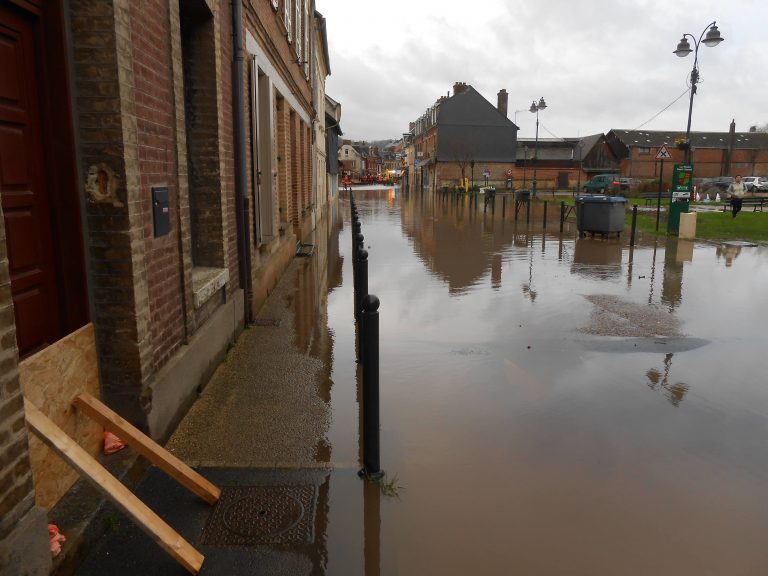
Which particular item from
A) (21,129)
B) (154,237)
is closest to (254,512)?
(154,237)

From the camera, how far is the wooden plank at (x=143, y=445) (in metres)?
3.22

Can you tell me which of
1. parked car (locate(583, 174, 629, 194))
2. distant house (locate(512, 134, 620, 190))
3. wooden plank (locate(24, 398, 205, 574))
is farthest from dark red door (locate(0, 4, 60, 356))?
distant house (locate(512, 134, 620, 190))

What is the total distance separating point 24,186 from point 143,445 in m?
1.51

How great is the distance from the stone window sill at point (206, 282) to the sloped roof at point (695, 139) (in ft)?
239

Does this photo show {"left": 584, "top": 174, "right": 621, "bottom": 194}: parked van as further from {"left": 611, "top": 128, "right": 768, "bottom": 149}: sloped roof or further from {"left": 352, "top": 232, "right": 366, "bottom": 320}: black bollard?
{"left": 352, "top": 232, "right": 366, "bottom": 320}: black bollard

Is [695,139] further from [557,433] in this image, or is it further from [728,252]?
[557,433]

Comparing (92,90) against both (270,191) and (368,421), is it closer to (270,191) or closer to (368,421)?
(368,421)

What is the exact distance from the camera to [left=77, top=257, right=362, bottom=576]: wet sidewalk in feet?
9.46

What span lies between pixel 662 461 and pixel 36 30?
15.1 ft

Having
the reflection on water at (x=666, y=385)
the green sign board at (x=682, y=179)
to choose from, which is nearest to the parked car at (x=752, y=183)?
the green sign board at (x=682, y=179)

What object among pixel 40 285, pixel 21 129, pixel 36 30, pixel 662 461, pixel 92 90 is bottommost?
pixel 662 461

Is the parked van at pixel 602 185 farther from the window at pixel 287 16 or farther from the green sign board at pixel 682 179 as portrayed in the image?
the window at pixel 287 16

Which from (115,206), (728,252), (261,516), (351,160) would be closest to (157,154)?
(115,206)

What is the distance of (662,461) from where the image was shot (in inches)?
155
